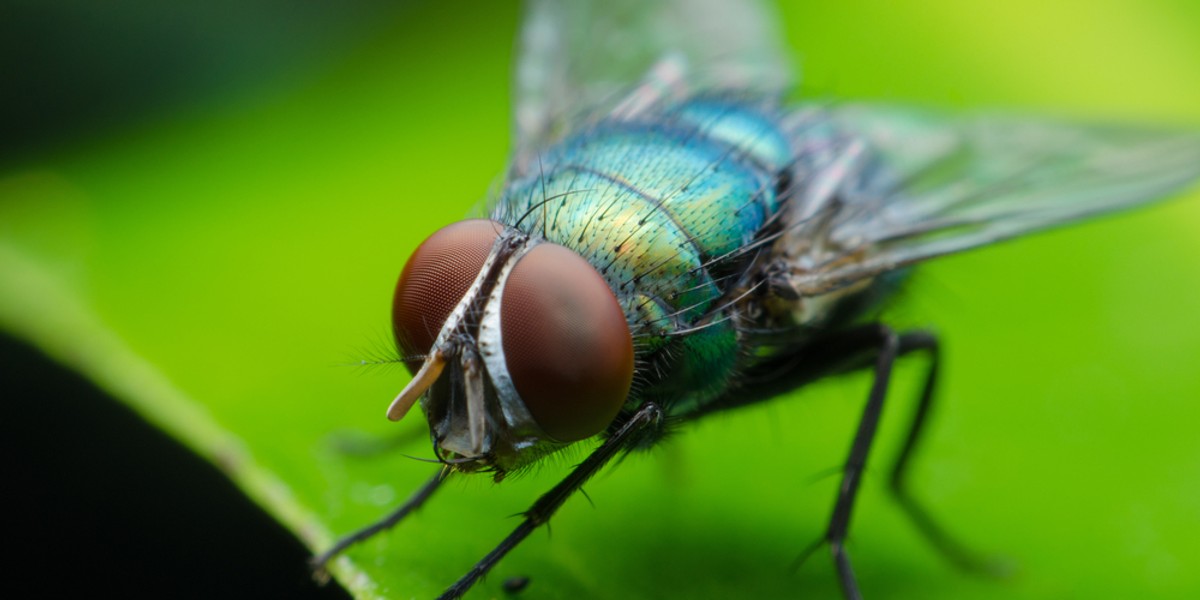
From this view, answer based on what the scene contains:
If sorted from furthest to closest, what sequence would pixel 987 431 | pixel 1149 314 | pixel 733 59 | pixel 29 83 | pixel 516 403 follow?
pixel 29 83 < pixel 733 59 < pixel 1149 314 < pixel 987 431 < pixel 516 403

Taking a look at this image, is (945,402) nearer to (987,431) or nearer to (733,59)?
(987,431)

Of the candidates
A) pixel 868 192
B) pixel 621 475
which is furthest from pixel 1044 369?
pixel 621 475

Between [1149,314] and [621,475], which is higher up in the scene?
[621,475]

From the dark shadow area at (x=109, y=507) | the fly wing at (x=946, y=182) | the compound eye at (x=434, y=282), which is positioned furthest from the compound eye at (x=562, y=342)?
the dark shadow area at (x=109, y=507)

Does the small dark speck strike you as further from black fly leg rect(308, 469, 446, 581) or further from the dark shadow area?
the dark shadow area

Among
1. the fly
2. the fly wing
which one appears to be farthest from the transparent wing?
the fly wing

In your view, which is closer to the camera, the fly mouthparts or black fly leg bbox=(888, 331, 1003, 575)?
the fly mouthparts

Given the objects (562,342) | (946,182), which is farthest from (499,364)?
(946,182)
